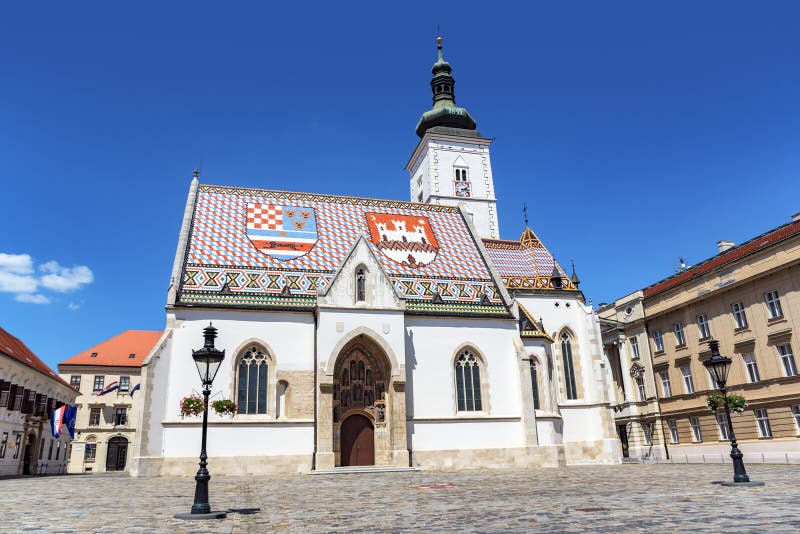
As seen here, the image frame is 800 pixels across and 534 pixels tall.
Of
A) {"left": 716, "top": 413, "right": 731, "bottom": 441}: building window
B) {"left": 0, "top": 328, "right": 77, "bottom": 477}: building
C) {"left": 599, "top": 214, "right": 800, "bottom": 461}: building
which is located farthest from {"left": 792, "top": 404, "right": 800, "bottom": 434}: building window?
{"left": 0, "top": 328, "right": 77, "bottom": 477}: building

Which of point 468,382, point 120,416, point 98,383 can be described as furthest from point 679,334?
point 98,383

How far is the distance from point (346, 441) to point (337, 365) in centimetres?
365

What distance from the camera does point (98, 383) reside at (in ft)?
191

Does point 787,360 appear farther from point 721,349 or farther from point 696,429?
point 696,429

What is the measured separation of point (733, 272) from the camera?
121ft

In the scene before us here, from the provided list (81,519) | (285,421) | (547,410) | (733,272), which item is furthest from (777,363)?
(81,519)

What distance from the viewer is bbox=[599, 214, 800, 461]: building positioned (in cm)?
3272

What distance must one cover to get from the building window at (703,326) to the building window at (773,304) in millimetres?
5355

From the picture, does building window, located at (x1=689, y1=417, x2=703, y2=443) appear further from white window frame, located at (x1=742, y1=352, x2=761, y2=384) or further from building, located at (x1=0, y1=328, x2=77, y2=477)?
building, located at (x1=0, y1=328, x2=77, y2=477)

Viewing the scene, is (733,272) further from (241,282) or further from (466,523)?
(466,523)

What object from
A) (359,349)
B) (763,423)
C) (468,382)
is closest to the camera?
(359,349)

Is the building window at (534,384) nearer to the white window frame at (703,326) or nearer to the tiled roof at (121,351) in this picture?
the white window frame at (703,326)

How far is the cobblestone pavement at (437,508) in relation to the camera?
979 cm

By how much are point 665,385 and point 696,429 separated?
4176 millimetres
